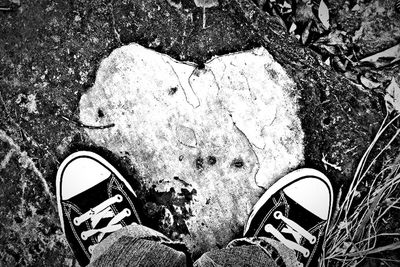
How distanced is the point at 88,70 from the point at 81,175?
0.44m

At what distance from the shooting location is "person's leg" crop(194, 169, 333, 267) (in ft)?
4.56

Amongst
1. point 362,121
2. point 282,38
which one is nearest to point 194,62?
point 282,38

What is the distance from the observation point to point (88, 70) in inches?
56.5

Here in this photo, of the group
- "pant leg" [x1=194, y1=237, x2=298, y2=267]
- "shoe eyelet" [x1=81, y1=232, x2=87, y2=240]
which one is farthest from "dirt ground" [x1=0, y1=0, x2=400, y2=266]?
"pant leg" [x1=194, y1=237, x2=298, y2=267]

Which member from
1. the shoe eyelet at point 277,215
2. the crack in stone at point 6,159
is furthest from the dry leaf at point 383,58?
the crack in stone at point 6,159

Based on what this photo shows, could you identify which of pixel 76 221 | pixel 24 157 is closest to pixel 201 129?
pixel 76 221

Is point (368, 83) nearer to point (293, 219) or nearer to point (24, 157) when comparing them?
point (293, 219)

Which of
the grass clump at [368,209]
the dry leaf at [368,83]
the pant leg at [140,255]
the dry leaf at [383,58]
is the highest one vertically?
the dry leaf at [383,58]

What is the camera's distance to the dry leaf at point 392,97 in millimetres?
1377

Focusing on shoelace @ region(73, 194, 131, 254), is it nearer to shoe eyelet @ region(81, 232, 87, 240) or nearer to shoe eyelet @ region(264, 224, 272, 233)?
shoe eyelet @ region(81, 232, 87, 240)

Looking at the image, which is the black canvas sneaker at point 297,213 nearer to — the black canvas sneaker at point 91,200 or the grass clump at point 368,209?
the grass clump at point 368,209

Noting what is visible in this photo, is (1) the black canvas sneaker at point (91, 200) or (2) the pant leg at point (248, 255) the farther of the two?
(1) the black canvas sneaker at point (91, 200)

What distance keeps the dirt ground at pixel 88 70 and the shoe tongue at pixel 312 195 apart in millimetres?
74

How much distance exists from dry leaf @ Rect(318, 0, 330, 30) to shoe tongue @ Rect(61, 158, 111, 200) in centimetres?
107
